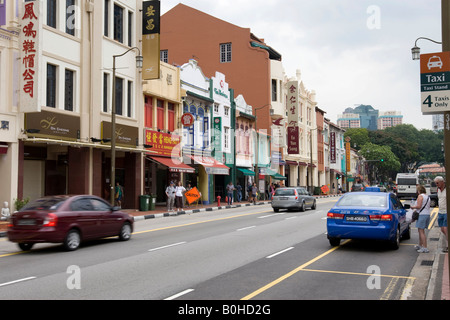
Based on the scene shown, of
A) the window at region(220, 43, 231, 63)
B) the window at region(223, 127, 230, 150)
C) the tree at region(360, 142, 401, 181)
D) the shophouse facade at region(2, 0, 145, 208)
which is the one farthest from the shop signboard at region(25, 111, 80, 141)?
the tree at region(360, 142, 401, 181)

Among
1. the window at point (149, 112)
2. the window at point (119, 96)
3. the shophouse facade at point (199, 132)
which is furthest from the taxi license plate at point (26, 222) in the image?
the shophouse facade at point (199, 132)

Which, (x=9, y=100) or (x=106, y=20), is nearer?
(x=9, y=100)

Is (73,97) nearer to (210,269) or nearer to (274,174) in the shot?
(210,269)

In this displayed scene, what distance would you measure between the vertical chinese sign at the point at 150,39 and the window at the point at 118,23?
1.43 meters

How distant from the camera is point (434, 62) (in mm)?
8055

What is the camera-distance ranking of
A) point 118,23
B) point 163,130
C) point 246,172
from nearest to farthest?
point 118,23, point 163,130, point 246,172

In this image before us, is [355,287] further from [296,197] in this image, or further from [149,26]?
[149,26]

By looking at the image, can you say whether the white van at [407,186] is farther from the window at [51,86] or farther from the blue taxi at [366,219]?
the blue taxi at [366,219]

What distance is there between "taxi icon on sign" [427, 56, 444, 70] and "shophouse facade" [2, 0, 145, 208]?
16.2 metres

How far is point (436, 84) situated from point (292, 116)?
47.8 metres

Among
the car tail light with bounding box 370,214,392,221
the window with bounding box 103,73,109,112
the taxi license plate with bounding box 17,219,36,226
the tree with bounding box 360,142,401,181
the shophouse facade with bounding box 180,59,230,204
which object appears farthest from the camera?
the tree with bounding box 360,142,401,181

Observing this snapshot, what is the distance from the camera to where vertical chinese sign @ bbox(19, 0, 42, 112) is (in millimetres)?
19594

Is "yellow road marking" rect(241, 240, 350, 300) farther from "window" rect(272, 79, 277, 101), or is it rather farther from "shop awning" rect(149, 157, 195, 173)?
"window" rect(272, 79, 277, 101)

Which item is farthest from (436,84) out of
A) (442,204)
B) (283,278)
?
(283,278)
